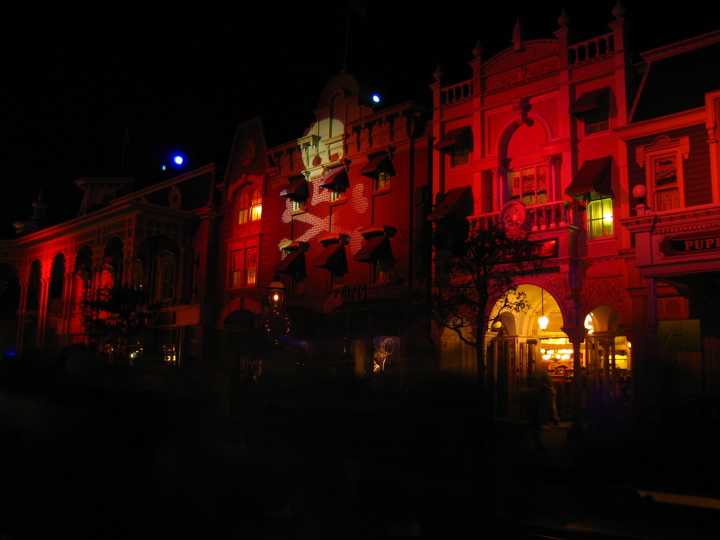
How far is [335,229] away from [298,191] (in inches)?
86.6

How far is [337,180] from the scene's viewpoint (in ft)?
84.4

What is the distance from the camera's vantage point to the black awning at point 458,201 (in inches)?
845

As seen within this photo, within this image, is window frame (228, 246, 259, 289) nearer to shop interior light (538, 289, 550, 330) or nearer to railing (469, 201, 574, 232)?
shop interior light (538, 289, 550, 330)

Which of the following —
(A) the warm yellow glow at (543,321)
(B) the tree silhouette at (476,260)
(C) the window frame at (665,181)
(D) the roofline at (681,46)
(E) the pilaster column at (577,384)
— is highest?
(D) the roofline at (681,46)

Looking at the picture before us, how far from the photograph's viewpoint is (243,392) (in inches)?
617

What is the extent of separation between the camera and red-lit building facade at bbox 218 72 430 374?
24031mm

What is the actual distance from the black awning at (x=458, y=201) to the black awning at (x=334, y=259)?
4822 mm

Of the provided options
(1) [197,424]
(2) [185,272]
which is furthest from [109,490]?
(2) [185,272]

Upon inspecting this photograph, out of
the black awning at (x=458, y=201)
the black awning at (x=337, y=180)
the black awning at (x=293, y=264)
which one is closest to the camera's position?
the black awning at (x=458, y=201)

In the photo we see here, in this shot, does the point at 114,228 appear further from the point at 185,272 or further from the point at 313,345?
the point at 313,345

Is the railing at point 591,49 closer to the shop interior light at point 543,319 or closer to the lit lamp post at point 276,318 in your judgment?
the shop interior light at point 543,319

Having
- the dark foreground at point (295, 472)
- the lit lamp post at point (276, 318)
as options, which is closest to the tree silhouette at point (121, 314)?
the lit lamp post at point (276, 318)

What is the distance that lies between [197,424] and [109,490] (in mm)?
2180

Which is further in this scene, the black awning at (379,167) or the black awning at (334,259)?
the black awning at (334,259)
